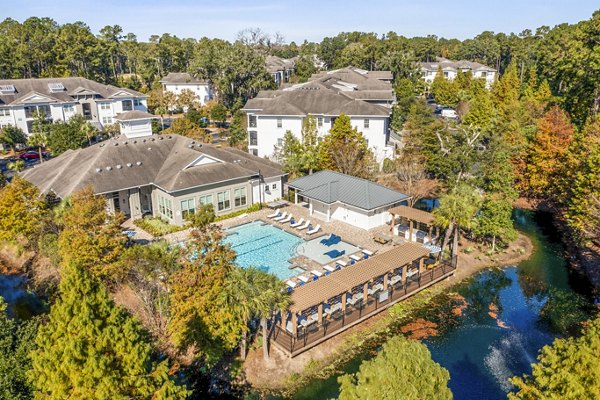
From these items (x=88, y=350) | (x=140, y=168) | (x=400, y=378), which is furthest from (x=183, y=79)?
(x=400, y=378)

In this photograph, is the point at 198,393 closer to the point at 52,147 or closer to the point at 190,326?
the point at 190,326

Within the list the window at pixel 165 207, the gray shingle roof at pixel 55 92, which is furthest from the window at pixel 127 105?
the window at pixel 165 207

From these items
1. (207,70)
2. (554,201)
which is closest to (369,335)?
(554,201)

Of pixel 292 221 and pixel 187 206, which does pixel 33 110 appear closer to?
pixel 187 206

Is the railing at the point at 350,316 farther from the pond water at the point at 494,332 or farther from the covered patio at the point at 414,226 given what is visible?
the covered patio at the point at 414,226

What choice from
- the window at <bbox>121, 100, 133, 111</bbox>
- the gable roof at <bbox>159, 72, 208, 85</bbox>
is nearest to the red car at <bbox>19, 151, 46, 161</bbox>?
the window at <bbox>121, 100, 133, 111</bbox>

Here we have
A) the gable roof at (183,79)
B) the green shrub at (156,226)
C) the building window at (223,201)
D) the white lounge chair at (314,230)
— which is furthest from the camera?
the gable roof at (183,79)
